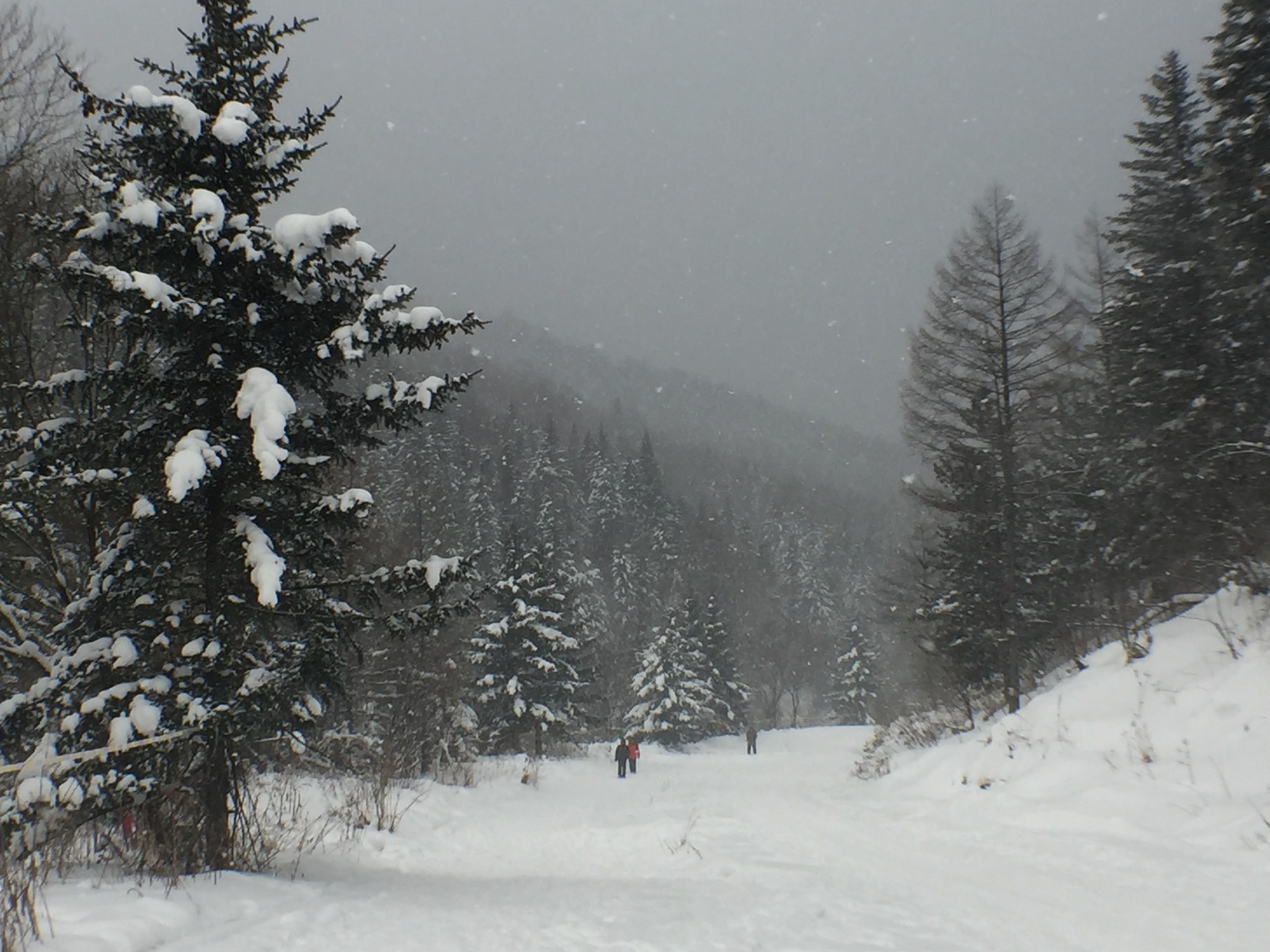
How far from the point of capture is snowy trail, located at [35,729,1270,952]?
4.50 meters

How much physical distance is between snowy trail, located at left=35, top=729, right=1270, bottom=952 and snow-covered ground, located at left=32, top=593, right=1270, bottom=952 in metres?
0.03

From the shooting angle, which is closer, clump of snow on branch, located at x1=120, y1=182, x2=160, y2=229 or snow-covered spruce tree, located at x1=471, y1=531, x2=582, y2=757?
clump of snow on branch, located at x1=120, y1=182, x2=160, y2=229

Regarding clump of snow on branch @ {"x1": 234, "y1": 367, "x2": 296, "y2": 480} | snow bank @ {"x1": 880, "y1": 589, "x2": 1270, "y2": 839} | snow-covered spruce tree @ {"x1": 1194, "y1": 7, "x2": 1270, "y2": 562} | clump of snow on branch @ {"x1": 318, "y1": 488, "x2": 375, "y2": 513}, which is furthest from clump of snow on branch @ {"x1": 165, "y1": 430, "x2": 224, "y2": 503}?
snow-covered spruce tree @ {"x1": 1194, "y1": 7, "x2": 1270, "y2": 562}

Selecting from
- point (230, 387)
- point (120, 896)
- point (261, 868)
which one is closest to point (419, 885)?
point (261, 868)

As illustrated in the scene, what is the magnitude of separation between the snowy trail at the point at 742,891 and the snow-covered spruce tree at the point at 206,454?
3.72ft

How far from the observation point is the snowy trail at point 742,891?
14.8 ft

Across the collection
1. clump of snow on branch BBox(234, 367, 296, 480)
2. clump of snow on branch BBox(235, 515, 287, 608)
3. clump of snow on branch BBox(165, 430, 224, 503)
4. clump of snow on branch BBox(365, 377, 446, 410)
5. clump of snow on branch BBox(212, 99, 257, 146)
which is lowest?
clump of snow on branch BBox(235, 515, 287, 608)

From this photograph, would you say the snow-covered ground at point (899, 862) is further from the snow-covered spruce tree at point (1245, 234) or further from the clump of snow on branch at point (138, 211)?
the clump of snow on branch at point (138, 211)

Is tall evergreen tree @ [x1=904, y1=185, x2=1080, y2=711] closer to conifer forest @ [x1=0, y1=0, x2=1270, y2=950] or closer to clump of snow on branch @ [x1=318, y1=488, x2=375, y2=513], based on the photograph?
conifer forest @ [x1=0, y1=0, x2=1270, y2=950]

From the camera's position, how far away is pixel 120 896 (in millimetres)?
4465

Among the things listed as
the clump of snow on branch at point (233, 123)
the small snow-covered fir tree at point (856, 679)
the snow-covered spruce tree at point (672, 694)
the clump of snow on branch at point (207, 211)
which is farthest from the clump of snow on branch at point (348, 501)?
the small snow-covered fir tree at point (856, 679)

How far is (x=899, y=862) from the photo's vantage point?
8242 mm

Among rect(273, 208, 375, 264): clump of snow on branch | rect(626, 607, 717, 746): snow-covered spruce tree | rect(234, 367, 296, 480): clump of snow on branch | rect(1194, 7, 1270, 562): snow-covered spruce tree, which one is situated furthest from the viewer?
rect(626, 607, 717, 746): snow-covered spruce tree

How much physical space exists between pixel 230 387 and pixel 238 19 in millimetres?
3383
